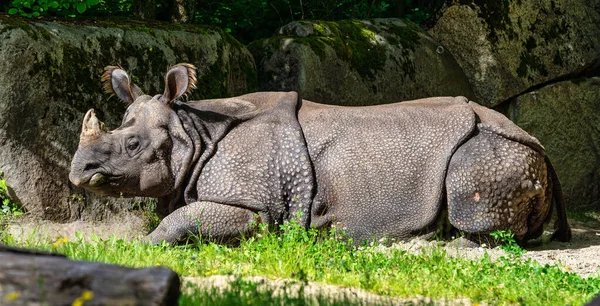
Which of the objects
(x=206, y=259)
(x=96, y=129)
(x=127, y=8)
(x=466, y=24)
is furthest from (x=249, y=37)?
(x=206, y=259)

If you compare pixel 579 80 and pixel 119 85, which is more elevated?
pixel 119 85

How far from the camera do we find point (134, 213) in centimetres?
916

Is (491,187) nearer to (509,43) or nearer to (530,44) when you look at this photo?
(509,43)

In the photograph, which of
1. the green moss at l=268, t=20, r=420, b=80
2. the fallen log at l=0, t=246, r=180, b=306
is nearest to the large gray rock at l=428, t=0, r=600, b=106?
the green moss at l=268, t=20, r=420, b=80

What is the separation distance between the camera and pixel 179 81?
Answer: 852cm

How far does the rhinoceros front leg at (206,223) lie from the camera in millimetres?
7969

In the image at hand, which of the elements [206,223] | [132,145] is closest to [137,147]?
[132,145]

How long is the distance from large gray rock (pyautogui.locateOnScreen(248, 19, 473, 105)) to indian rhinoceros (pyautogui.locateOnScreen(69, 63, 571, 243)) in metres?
1.72

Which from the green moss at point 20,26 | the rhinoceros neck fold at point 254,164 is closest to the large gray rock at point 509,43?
the rhinoceros neck fold at point 254,164

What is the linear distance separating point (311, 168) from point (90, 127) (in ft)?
6.37

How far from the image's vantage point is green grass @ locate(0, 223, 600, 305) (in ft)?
19.7

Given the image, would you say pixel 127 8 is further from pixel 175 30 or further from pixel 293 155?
pixel 293 155

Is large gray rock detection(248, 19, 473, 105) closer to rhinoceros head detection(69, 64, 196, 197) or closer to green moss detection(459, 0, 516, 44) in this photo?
green moss detection(459, 0, 516, 44)

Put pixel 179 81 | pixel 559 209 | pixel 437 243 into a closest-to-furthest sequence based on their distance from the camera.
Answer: pixel 437 243, pixel 179 81, pixel 559 209
